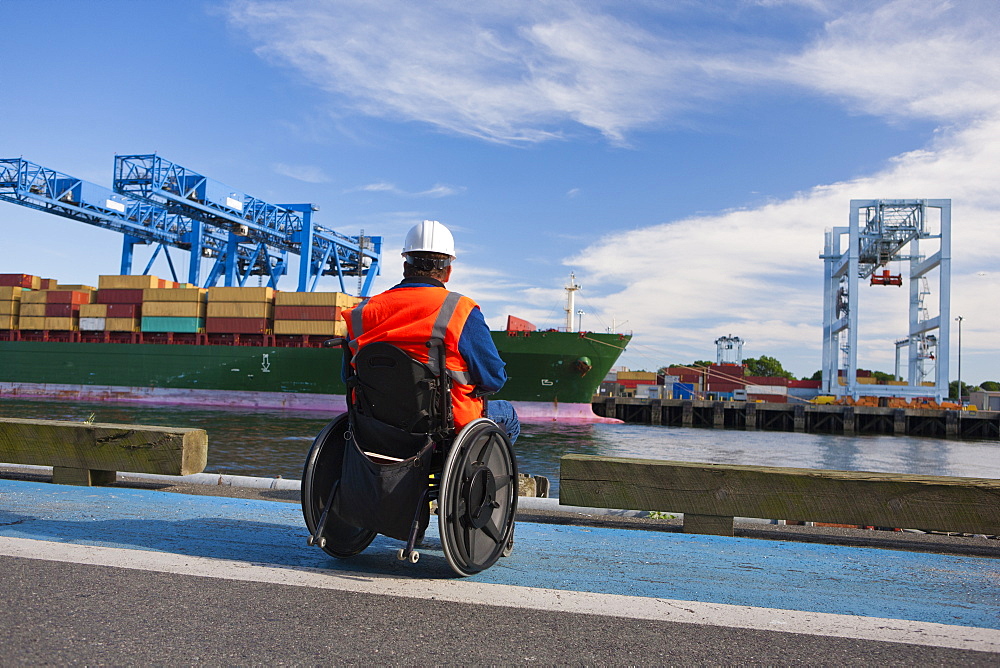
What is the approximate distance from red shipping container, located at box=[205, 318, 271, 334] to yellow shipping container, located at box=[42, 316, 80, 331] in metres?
7.19

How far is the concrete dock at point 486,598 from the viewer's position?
162 cm

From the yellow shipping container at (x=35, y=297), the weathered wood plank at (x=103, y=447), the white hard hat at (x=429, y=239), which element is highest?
the yellow shipping container at (x=35, y=297)

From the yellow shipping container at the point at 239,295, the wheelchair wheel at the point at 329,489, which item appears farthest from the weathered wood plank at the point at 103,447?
the yellow shipping container at the point at 239,295

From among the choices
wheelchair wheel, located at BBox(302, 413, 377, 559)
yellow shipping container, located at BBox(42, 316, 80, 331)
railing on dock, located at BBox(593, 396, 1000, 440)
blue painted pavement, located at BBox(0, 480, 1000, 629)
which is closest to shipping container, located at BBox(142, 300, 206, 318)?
yellow shipping container, located at BBox(42, 316, 80, 331)

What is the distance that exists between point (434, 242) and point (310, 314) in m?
30.0

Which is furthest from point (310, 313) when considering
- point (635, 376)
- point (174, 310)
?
point (635, 376)

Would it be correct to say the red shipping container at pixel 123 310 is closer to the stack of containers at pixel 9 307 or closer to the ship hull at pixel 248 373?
the ship hull at pixel 248 373

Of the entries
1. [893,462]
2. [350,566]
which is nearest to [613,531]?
[350,566]

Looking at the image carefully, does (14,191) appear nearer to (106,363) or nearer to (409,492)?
(106,363)

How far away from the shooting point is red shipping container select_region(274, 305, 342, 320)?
3128 cm

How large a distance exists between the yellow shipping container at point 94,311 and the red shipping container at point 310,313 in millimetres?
9300

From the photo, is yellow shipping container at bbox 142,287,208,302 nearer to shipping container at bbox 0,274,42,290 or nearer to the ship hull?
the ship hull

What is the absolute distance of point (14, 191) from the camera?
2572 centimetres

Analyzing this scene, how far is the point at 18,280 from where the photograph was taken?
3553 cm
